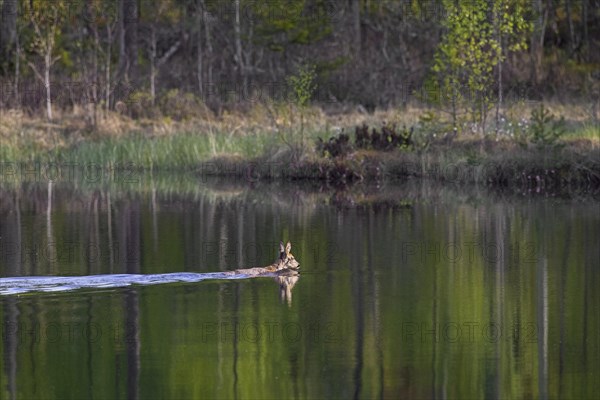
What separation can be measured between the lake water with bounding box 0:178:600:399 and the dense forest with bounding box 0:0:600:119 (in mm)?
16362

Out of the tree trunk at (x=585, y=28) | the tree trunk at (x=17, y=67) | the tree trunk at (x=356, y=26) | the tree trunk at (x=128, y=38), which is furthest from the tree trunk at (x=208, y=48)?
the tree trunk at (x=585, y=28)

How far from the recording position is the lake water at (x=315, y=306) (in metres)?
11.1

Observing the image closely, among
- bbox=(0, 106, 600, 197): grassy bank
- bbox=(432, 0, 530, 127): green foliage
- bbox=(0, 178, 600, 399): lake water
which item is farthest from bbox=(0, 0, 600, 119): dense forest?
bbox=(0, 178, 600, 399): lake water

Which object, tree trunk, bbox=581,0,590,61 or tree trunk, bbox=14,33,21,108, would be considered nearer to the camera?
tree trunk, bbox=14,33,21,108

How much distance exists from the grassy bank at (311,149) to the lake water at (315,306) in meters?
3.98

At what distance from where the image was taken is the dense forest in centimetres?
4362

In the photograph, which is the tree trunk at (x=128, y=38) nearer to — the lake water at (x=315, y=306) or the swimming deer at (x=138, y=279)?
the lake water at (x=315, y=306)

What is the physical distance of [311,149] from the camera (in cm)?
3281

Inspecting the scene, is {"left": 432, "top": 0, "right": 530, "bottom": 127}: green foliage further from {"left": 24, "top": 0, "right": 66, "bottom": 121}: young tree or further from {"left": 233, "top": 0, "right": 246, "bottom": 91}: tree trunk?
{"left": 233, "top": 0, "right": 246, "bottom": 91}: tree trunk

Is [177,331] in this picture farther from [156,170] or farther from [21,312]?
[156,170]

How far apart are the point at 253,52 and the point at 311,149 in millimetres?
21751

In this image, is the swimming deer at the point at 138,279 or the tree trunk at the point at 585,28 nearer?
the swimming deer at the point at 138,279

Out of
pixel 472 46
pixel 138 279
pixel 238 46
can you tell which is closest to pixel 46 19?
pixel 238 46

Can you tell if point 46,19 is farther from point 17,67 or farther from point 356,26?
point 356,26
